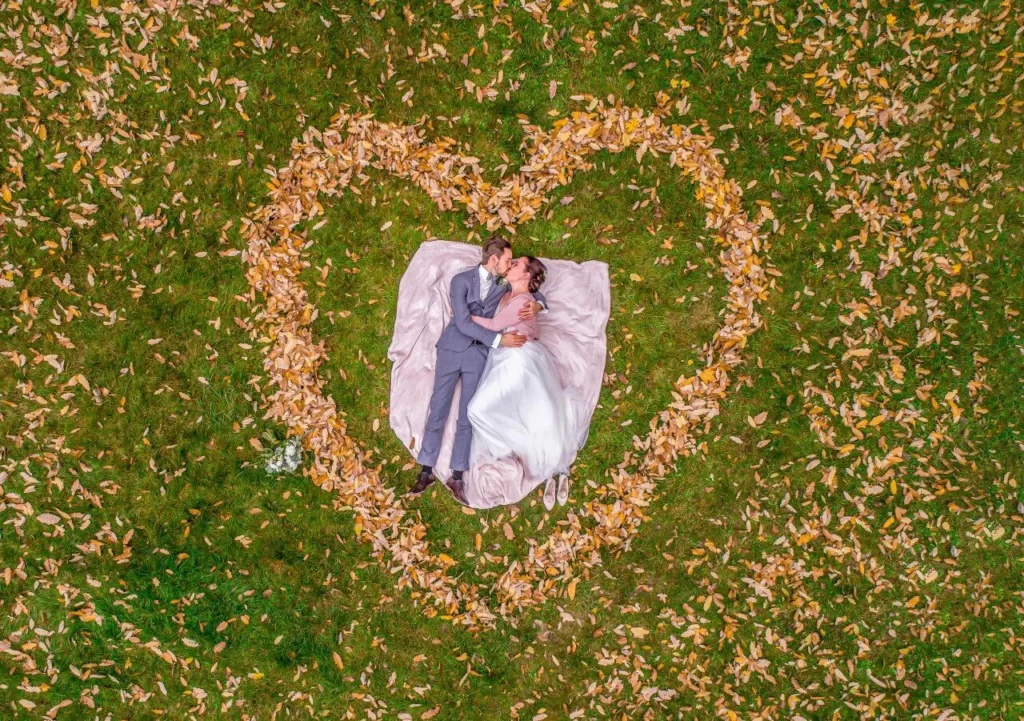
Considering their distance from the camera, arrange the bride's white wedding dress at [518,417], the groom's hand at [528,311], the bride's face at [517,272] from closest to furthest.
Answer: the bride's white wedding dress at [518,417]
the groom's hand at [528,311]
the bride's face at [517,272]

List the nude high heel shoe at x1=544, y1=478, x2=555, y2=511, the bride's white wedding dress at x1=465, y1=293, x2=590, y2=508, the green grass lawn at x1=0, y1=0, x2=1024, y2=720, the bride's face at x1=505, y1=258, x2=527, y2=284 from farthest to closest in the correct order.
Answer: the nude high heel shoe at x1=544, y1=478, x2=555, y2=511
the green grass lawn at x1=0, y1=0, x2=1024, y2=720
the bride's face at x1=505, y1=258, x2=527, y2=284
the bride's white wedding dress at x1=465, y1=293, x2=590, y2=508

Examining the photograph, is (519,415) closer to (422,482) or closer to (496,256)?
(422,482)

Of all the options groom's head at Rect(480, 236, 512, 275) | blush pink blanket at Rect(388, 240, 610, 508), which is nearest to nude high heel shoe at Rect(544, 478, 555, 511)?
blush pink blanket at Rect(388, 240, 610, 508)

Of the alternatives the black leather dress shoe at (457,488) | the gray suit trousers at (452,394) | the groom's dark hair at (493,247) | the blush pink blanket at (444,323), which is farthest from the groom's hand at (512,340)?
the black leather dress shoe at (457,488)

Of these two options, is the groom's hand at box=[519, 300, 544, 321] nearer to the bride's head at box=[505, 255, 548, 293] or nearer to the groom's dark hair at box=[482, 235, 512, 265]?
the bride's head at box=[505, 255, 548, 293]

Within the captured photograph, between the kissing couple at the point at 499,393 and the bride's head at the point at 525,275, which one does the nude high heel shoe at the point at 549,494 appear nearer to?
the kissing couple at the point at 499,393

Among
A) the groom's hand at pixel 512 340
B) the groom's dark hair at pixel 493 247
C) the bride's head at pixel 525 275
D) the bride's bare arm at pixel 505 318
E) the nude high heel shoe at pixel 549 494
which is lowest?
the nude high heel shoe at pixel 549 494

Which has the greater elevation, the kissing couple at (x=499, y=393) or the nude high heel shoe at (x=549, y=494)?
the kissing couple at (x=499, y=393)

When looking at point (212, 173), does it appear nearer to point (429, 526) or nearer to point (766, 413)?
point (429, 526)

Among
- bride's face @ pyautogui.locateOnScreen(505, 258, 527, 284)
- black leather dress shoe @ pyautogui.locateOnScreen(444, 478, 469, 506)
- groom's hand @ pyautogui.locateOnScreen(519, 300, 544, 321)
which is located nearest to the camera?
groom's hand @ pyautogui.locateOnScreen(519, 300, 544, 321)

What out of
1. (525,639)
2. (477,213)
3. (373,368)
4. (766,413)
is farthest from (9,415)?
(766,413)
